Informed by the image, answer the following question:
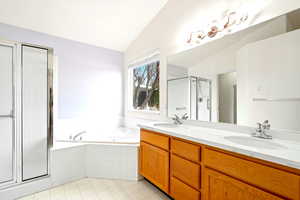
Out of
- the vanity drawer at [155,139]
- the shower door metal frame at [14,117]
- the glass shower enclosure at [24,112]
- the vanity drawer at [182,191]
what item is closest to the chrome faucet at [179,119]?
the vanity drawer at [155,139]

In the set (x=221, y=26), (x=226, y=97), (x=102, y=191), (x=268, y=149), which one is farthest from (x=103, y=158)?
(x=221, y=26)

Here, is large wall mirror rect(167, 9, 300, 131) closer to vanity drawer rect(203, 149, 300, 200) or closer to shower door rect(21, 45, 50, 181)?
vanity drawer rect(203, 149, 300, 200)

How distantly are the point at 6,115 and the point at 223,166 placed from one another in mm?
2257

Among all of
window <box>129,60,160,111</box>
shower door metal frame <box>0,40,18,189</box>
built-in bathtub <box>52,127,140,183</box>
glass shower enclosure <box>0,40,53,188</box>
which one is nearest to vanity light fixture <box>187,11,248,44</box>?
window <box>129,60,160,111</box>

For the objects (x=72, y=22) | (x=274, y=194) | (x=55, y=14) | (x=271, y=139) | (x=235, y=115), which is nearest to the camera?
(x=274, y=194)

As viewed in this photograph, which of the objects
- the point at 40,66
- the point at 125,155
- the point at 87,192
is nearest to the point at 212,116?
the point at 125,155

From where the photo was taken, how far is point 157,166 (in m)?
1.82

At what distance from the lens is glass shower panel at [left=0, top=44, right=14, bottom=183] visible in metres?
1.68

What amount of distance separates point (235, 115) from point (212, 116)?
275mm

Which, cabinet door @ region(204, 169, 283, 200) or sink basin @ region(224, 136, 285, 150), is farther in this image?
sink basin @ region(224, 136, 285, 150)

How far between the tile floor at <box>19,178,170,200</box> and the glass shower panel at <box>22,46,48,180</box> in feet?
0.96

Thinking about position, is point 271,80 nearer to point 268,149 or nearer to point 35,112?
point 268,149

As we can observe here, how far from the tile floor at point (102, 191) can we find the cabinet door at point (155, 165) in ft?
0.50

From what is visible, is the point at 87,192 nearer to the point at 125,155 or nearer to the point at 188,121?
the point at 125,155
